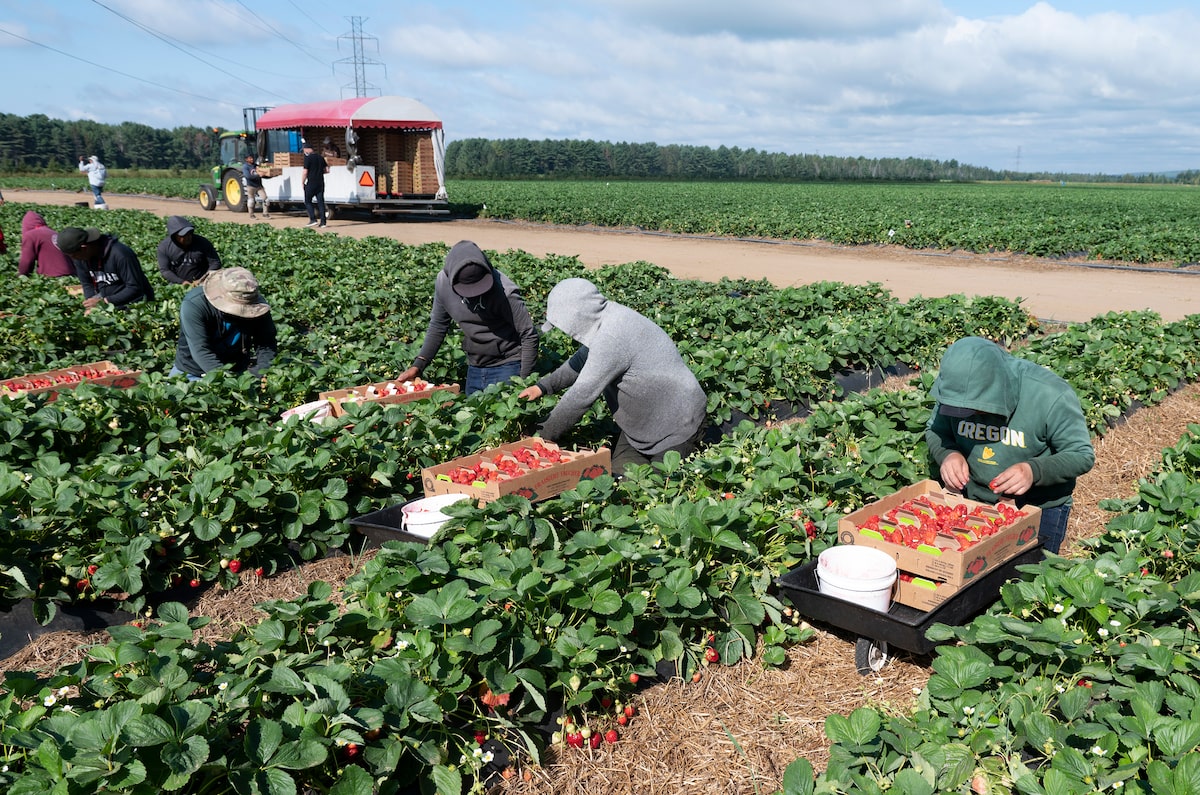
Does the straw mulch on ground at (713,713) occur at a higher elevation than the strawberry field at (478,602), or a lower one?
lower

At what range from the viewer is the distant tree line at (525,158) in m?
79.1

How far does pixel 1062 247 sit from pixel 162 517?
2070cm

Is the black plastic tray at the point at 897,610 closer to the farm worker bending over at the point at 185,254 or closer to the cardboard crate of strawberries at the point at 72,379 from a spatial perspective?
the cardboard crate of strawberries at the point at 72,379

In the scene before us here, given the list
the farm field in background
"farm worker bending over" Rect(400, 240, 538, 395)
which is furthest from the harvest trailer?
"farm worker bending over" Rect(400, 240, 538, 395)

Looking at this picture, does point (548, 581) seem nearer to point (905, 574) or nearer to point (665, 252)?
point (905, 574)

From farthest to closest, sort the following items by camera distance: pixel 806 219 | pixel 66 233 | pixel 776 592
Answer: pixel 806 219 < pixel 66 233 < pixel 776 592

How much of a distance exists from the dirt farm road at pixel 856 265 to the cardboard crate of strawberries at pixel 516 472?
7836 millimetres

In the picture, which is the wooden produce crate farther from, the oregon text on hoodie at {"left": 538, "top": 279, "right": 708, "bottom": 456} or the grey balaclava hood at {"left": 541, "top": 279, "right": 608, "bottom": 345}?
the grey balaclava hood at {"left": 541, "top": 279, "right": 608, "bottom": 345}

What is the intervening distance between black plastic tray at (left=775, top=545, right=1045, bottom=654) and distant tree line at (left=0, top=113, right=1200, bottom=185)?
2785 inches

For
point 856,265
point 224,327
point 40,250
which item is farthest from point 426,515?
point 856,265

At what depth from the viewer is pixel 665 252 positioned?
20.7 metres

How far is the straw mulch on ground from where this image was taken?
2.76 metres

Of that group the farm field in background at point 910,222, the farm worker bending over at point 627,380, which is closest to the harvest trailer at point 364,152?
the farm field in background at point 910,222

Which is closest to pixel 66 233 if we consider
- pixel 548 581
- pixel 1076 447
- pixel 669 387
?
pixel 669 387
